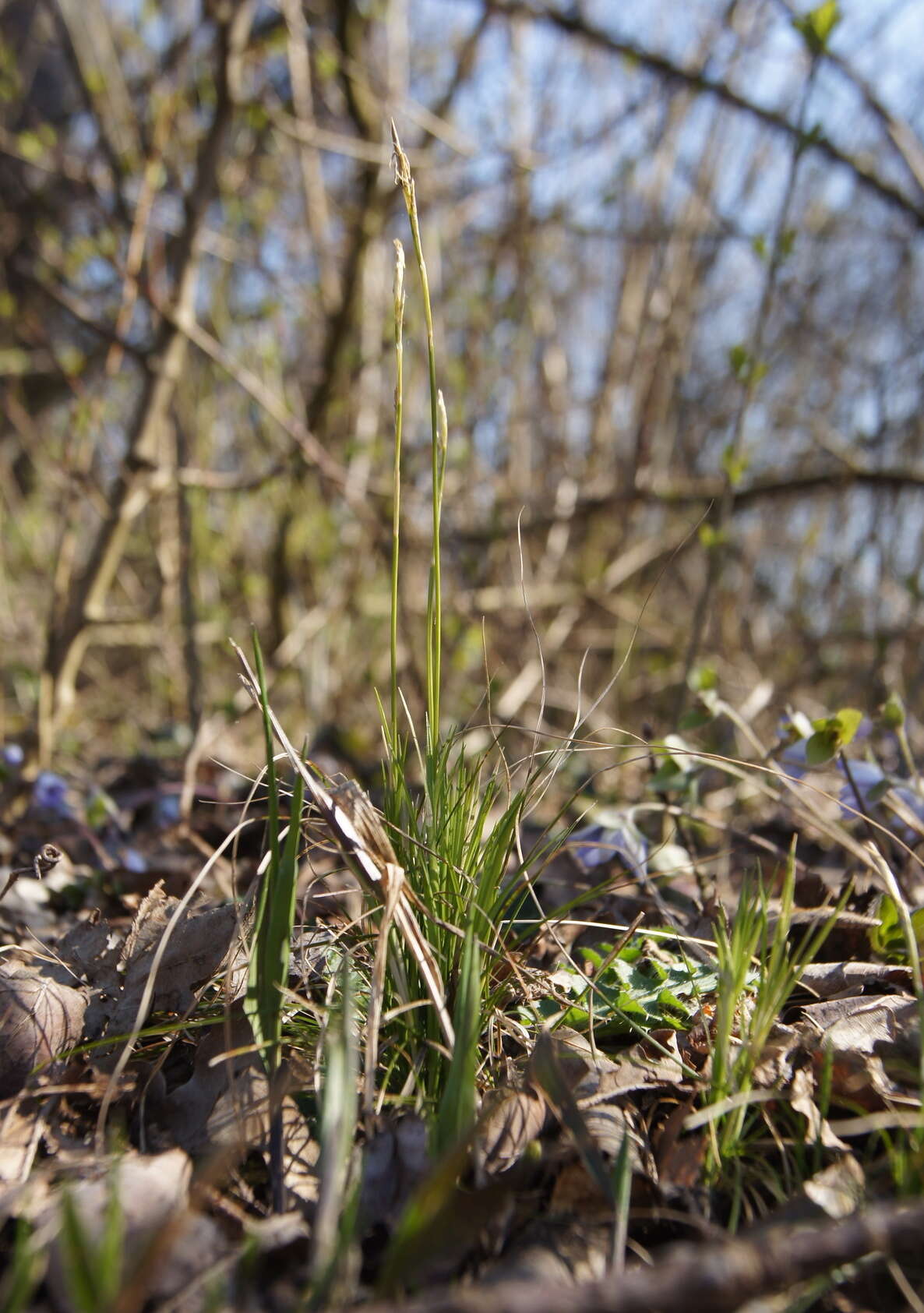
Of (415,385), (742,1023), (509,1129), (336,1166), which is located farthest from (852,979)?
(415,385)

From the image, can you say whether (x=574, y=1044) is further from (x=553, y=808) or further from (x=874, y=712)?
(x=553, y=808)

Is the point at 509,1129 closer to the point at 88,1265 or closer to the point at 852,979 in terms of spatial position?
the point at 88,1265

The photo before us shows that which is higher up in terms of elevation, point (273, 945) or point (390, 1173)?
point (273, 945)

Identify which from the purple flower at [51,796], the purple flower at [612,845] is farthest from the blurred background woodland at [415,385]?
the purple flower at [612,845]

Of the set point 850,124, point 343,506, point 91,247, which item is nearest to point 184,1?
point 91,247

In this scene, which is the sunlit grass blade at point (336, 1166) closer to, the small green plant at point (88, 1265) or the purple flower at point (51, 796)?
the small green plant at point (88, 1265)

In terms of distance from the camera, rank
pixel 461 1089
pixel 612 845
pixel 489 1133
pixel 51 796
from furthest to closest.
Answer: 1. pixel 51 796
2. pixel 612 845
3. pixel 489 1133
4. pixel 461 1089
